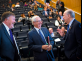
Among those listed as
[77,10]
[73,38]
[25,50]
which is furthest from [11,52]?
[77,10]

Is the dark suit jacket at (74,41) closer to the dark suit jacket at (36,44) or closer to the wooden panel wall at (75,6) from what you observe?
the dark suit jacket at (36,44)

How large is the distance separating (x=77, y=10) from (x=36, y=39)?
5.02m

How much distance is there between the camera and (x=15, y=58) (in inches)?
59.0

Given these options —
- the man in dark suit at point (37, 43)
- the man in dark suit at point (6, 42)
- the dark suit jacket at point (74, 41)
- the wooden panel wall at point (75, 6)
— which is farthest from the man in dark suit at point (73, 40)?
the wooden panel wall at point (75, 6)

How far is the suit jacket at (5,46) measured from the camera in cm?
130

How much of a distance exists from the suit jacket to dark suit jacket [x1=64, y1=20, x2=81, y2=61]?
854 mm

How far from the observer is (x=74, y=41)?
147 cm

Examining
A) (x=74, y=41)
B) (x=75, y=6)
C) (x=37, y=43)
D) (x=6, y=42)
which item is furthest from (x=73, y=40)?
(x=75, y=6)

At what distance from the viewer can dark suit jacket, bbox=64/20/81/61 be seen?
4.54 ft

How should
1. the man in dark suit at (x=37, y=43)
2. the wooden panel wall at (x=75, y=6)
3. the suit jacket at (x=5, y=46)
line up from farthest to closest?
the wooden panel wall at (x=75, y=6) < the man in dark suit at (x=37, y=43) < the suit jacket at (x=5, y=46)

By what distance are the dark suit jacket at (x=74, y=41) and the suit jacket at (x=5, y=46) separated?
854 millimetres

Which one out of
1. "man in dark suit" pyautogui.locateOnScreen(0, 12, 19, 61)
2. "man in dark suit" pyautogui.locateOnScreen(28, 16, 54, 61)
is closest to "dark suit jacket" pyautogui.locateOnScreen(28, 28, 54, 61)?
"man in dark suit" pyautogui.locateOnScreen(28, 16, 54, 61)

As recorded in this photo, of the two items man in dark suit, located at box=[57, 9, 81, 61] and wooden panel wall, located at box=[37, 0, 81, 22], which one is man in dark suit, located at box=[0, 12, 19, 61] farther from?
wooden panel wall, located at box=[37, 0, 81, 22]

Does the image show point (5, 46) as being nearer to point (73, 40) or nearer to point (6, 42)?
point (6, 42)
